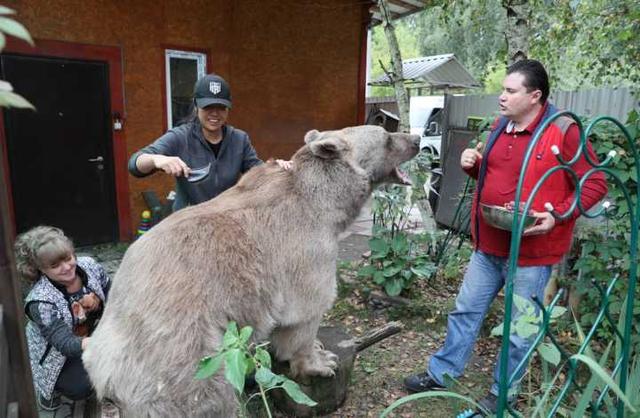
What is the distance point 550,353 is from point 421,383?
201cm

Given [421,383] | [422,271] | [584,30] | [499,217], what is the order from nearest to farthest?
[499,217], [421,383], [422,271], [584,30]

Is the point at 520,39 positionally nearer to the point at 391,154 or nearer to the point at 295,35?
the point at 391,154

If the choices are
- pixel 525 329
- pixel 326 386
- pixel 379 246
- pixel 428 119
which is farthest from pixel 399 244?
pixel 428 119

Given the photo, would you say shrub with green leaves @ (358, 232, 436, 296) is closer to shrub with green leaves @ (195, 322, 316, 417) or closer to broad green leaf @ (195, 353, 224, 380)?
shrub with green leaves @ (195, 322, 316, 417)

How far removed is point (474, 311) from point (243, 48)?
21.7 ft

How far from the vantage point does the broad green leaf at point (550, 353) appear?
5.99 ft

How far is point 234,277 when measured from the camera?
8.16ft

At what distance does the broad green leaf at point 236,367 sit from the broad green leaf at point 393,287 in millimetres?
3548

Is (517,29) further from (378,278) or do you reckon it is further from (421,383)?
(421,383)

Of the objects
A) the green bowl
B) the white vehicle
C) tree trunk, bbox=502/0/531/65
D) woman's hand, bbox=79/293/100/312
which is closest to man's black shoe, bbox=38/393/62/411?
woman's hand, bbox=79/293/100/312

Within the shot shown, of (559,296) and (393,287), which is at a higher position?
(559,296)

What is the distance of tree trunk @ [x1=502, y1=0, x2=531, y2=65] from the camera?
Answer: 493cm

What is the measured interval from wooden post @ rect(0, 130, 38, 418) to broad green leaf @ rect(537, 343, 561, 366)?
199cm

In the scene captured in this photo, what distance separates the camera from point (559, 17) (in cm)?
746
